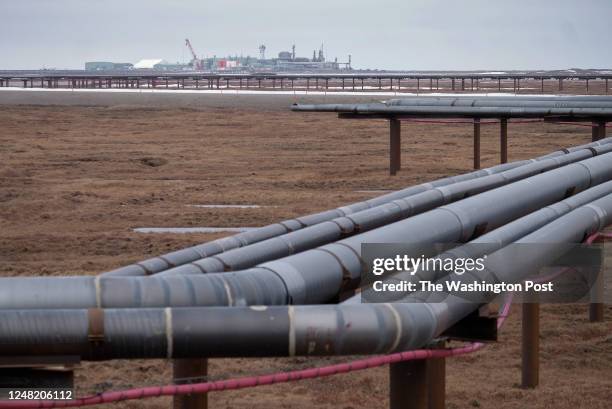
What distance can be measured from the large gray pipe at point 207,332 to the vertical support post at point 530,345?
5.72 meters

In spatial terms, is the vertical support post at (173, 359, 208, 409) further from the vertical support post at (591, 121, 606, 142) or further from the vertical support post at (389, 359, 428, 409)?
the vertical support post at (591, 121, 606, 142)

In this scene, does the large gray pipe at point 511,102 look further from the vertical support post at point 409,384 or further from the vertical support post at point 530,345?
the vertical support post at point 409,384

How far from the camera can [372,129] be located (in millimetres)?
42031

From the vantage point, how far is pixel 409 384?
574 centimetres

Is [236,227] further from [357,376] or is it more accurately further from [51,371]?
[51,371]

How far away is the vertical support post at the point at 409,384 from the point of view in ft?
18.6

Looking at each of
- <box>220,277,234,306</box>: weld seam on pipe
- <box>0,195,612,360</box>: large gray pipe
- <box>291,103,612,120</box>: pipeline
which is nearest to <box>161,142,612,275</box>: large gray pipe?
<box>220,277,234,306</box>: weld seam on pipe

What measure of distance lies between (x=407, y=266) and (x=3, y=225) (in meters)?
14.8

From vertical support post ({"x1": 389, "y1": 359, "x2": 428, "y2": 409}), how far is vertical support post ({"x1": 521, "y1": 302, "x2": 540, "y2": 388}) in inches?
168

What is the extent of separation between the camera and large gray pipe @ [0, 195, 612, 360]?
4082 millimetres

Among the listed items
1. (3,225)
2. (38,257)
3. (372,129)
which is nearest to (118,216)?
(3,225)

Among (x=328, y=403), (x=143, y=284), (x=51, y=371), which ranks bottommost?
(x=328, y=403)

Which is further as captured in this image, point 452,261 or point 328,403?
point 328,403

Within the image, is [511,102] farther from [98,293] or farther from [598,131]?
[98,293]
